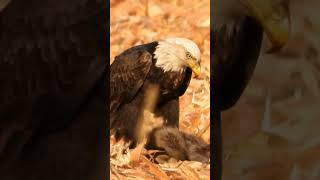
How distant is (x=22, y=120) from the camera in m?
2.58

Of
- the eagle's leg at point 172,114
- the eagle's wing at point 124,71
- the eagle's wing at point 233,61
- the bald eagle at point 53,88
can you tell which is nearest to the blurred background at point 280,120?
the eagle's wing at point 233,61

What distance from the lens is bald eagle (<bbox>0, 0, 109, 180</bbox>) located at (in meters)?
2.59

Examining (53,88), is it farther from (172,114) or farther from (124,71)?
(172,114)

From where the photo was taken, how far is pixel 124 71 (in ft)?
8.68

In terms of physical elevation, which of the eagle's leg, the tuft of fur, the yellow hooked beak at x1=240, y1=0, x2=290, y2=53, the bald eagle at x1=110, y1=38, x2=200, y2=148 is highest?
the yellow hooked beak at x1=240, y1=0, x2=290, y2=53

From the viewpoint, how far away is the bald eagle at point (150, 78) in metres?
2.64

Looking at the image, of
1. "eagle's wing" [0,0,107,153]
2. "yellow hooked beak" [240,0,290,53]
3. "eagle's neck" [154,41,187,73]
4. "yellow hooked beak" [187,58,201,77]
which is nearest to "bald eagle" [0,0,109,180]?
"eagle's wing" [0,0,107,153]

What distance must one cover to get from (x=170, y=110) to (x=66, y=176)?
1.58 ft

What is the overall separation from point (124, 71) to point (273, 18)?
63cm

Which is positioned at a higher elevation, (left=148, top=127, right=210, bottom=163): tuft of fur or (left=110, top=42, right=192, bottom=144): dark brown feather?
(left=110, top=42, right=192, bottom=144): dark brown feather

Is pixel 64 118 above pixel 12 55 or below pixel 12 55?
below

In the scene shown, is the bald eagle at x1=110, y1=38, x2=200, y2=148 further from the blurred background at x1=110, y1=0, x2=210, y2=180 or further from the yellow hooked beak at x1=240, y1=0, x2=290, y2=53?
the yellow hooked beak at x1=240, y1=0, x2=290, y2=53

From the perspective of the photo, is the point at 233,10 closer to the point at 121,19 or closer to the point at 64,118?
the point at 121,19

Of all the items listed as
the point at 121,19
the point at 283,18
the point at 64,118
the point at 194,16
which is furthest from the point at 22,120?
the point at 283,18
